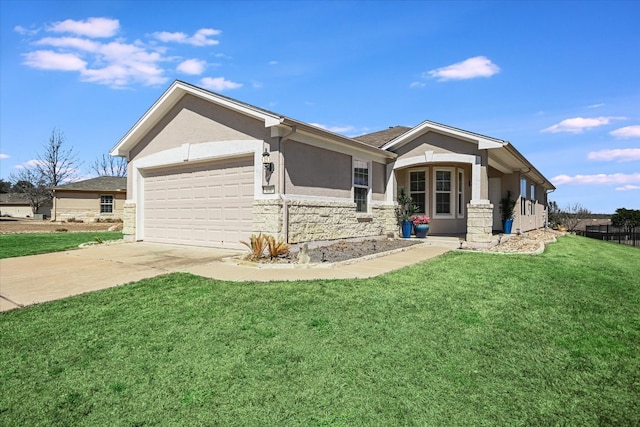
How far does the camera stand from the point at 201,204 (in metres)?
11.2

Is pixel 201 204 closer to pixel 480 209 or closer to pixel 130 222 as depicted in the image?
pixel 130 222

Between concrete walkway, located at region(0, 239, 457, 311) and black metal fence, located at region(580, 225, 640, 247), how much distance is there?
17.8 meters

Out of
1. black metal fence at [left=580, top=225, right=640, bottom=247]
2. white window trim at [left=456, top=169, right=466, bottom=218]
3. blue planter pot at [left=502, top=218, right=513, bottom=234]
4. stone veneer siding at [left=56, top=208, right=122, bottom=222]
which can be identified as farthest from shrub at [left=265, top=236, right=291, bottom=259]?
stone veneer siding at [left=56, top=208, right=122, bottom=222]

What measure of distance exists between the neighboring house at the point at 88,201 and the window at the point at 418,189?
27853 mm

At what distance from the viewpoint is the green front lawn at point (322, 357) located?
2725 millimetres

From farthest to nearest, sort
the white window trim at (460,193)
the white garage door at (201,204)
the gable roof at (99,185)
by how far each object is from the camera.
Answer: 1. the gable roof at (99,185)
2. the white window trim at (460,193)
3. the white garage door at (201,204)

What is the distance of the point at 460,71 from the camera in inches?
518

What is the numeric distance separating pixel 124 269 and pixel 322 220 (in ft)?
17.2

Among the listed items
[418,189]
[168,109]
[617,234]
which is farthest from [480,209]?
[617,234]

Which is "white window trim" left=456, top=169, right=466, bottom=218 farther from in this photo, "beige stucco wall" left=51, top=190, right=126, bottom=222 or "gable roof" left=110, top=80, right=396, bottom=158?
"beige stucco wall" left=51, top=190, right=126, bottom=222

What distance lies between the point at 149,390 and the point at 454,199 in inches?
514

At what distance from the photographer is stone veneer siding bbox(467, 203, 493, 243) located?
11.6m

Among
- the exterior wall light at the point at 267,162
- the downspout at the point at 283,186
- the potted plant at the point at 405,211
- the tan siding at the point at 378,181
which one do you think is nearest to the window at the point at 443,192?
the potted plant at the point at 405,211

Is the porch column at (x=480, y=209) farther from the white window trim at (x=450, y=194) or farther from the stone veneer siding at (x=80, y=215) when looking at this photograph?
the stone veneer siding at (x=80, y=215)
